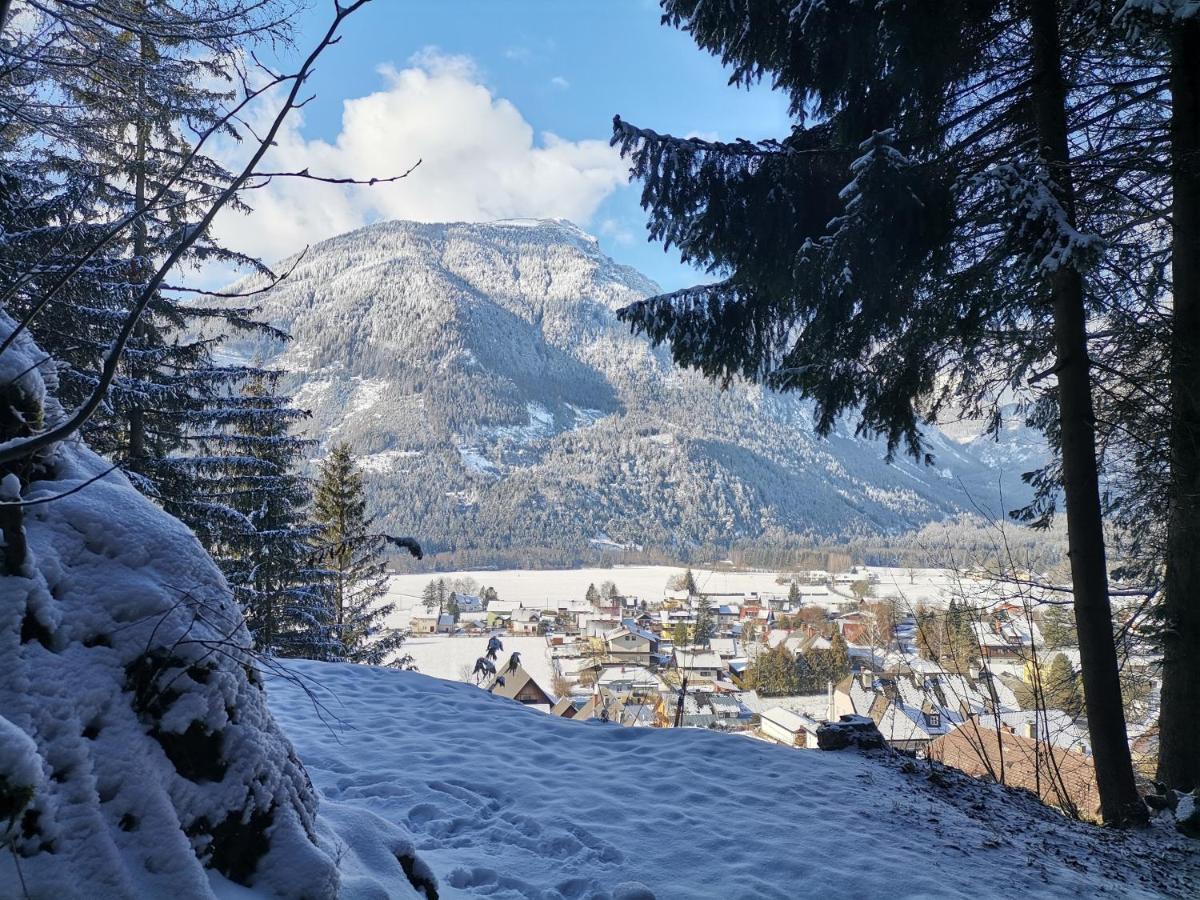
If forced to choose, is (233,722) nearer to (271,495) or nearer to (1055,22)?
(1055,22)

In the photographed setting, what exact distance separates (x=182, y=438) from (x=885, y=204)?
377 inches

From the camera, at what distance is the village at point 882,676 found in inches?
180

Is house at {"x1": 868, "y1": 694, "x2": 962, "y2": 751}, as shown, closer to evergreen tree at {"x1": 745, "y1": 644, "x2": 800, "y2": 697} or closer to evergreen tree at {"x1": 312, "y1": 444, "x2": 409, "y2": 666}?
evergreen tree at {"x1": 745, "y1": 644, "x2": 800, "y2": 697}

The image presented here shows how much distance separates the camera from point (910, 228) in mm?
4223

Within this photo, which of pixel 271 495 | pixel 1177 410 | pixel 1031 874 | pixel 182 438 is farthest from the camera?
pixel 271 495

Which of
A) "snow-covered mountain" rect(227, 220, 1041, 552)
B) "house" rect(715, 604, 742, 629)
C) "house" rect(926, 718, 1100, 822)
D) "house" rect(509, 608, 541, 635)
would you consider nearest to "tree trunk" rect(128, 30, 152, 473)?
"house" rect(926, 718, 1100, 822)

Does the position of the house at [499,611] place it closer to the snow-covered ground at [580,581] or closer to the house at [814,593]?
the snow-covered ground at [580,581]

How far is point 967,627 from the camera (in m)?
4.80

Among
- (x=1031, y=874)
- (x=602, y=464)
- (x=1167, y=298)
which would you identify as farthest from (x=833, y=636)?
(x=602, y=464)

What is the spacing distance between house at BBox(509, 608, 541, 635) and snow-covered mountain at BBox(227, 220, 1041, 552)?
45654mm

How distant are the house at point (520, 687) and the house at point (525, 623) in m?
24.1

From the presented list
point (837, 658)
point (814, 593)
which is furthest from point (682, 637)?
point (814, 593)

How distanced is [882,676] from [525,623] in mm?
33725

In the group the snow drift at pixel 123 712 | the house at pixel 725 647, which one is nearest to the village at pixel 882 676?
the house at pixel 725 647
